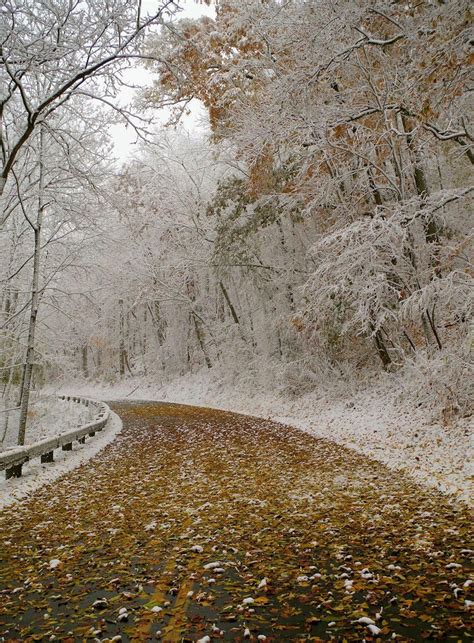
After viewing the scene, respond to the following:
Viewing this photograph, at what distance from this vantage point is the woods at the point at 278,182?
8.49 m

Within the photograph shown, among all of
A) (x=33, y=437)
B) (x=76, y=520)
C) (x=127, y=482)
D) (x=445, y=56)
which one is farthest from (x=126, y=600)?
(x=33, y=437)

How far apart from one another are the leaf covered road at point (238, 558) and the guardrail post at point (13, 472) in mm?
1035

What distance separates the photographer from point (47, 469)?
1062 centimetres

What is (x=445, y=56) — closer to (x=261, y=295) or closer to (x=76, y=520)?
(x=76, y=520)

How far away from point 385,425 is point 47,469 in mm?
8111

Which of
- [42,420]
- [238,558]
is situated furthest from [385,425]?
[42,420]

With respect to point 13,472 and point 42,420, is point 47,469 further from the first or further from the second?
point 42,420

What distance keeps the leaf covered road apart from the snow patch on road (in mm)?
391

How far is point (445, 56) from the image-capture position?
699cm

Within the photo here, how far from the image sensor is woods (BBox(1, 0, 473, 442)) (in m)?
8.49

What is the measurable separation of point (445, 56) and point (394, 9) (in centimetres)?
278

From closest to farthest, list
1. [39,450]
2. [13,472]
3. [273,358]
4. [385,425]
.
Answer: [13,472] < [39,450] < [385,425] < [273,358]

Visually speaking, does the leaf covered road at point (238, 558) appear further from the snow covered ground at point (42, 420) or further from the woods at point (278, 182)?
the snow covered ground at point (42, 420)

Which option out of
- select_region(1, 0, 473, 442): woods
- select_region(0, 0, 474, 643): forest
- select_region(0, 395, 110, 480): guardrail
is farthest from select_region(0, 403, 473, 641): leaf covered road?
select_region(1, 0, 473, 442): woods
